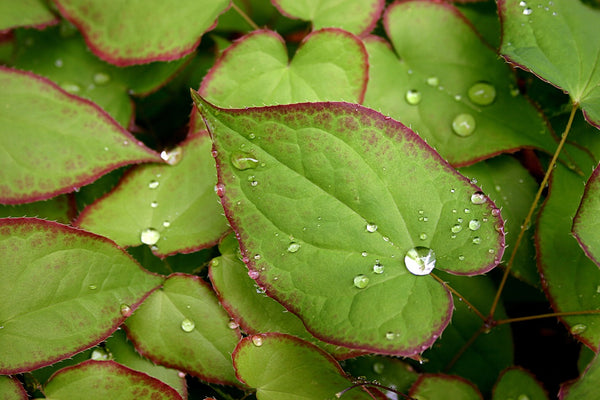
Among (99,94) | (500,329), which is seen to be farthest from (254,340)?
(99,94)

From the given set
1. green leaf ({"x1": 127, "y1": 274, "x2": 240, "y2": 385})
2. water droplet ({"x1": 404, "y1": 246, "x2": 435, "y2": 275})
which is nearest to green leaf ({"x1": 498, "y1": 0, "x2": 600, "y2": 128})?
water droplet ({"x1": 404, "y1": 246, "x2": 435, "y2": 275})

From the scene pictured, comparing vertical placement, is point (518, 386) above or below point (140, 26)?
below

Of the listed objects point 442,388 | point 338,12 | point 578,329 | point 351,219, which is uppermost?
point 338,12

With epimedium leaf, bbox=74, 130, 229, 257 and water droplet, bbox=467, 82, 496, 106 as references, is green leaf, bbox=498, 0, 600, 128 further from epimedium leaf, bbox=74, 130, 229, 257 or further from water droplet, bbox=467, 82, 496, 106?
epimedium leaf, bbox=74, 130, 229, 257

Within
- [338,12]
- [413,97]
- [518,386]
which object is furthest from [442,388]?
[338,12]

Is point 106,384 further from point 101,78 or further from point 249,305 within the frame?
point 101,78

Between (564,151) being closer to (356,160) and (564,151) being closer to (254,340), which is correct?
(356,160)

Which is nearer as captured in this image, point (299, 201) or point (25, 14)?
point (299, 201)
